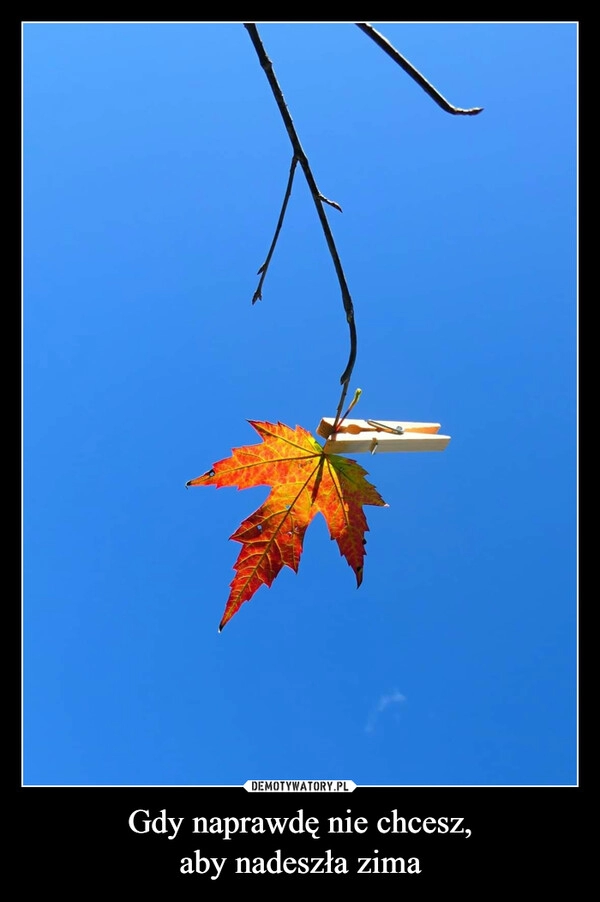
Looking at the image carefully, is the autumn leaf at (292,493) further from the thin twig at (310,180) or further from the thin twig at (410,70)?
the thin twig at (410,70)

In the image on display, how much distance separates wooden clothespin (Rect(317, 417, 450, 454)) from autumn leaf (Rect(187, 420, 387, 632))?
34 mm

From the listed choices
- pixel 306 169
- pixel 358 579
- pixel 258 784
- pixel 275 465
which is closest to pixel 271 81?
pixel 306 169

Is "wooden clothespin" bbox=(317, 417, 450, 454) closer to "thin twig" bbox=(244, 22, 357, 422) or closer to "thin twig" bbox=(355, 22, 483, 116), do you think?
"thin twig" bbox=(244, 22, 357, 422)

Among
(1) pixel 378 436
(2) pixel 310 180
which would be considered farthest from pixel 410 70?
(1) pixel 378 436

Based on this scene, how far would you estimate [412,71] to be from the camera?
3.08 feet

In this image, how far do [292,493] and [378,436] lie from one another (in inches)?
9.4

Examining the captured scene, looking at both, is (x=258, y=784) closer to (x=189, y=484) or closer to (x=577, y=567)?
(x=577, y=567)

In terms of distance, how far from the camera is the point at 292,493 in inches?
53.7

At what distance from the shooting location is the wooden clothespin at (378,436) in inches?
54.6

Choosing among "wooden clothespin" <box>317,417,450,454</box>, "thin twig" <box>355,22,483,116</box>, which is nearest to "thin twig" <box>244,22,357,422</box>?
"thin twig" <box>355,22,483,116</box>

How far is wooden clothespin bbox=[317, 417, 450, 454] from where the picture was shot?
139cm

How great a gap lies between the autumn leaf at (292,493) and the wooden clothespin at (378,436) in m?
0.03

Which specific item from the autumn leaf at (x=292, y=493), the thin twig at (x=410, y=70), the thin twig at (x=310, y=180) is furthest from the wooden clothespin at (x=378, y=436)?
the thin twig at (x=410, y=70)

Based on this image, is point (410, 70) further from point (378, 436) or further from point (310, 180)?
point (378, 436)
